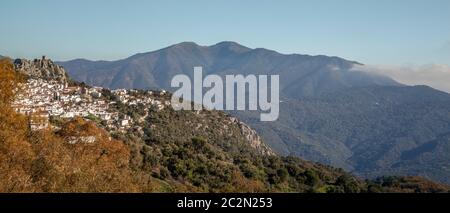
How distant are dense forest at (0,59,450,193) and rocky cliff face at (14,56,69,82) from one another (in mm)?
24179

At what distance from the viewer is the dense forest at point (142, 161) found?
18.5 meters

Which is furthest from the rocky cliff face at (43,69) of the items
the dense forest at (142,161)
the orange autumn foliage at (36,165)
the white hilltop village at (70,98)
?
the orange autumn foliage at (36,165)

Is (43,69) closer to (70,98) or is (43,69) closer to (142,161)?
(70,98)

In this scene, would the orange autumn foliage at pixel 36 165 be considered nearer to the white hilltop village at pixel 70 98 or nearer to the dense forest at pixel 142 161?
the dense forest at pixel 142 161

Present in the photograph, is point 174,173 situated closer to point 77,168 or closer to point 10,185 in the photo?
point 77,168

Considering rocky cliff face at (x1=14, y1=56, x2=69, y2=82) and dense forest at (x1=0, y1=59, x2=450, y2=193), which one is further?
rocky cliff face at (x1=14, y1=56, x2=69, y2=82)

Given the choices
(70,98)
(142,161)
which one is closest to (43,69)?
(70,98)

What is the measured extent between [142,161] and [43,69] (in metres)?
65.8

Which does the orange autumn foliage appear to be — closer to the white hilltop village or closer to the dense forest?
the dense forest

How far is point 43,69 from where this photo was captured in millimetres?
105250

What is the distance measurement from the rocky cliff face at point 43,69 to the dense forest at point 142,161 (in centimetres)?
2418

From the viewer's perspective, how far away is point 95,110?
262ft

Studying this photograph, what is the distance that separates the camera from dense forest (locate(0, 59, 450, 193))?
60.8ft

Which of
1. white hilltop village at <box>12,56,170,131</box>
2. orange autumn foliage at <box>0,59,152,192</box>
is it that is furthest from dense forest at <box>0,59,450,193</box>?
white hilltop village at <box>12,56,170,131</box>
